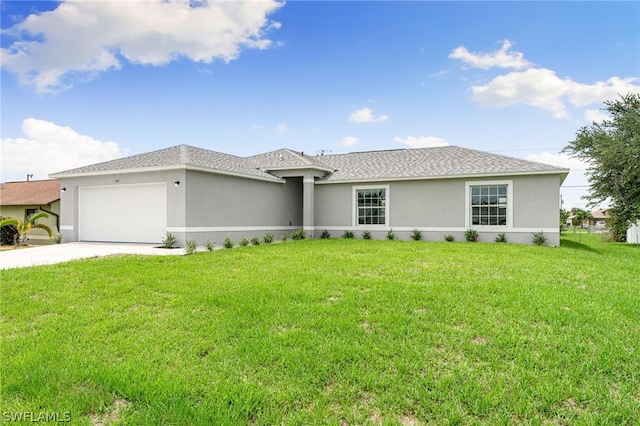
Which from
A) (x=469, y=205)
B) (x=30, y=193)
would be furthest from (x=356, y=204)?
(x=30, y=193)

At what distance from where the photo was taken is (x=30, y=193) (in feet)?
67.8

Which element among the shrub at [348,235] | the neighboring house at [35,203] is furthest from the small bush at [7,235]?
the shrub at [348,235]

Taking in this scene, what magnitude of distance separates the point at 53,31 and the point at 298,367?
1072 cm

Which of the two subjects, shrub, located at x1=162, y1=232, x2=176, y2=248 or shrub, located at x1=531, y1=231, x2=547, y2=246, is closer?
shrub, located at x1=162, y1=232, x2=176, y2=248

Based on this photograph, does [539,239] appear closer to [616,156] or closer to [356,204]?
[356,204]

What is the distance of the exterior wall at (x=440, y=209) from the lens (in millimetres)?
14422

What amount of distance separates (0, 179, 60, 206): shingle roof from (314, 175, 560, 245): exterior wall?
1388 centimetres

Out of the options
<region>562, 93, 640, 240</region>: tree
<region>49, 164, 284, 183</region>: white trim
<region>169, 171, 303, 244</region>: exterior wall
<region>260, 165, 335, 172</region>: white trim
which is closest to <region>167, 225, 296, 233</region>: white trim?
<region>169, 171, 303, 244</region>: exterior wall

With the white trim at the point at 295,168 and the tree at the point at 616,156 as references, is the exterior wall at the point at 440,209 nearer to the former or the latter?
the white trim at the point at 295,168

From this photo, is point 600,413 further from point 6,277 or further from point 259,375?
point 6,277

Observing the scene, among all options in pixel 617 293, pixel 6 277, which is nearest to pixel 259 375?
pixel 617 293

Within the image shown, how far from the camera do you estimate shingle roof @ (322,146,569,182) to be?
15.0 m

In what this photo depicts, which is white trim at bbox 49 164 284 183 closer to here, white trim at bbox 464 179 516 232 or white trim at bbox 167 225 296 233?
white trim at bbox 167 225 296 233

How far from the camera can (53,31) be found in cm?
955
